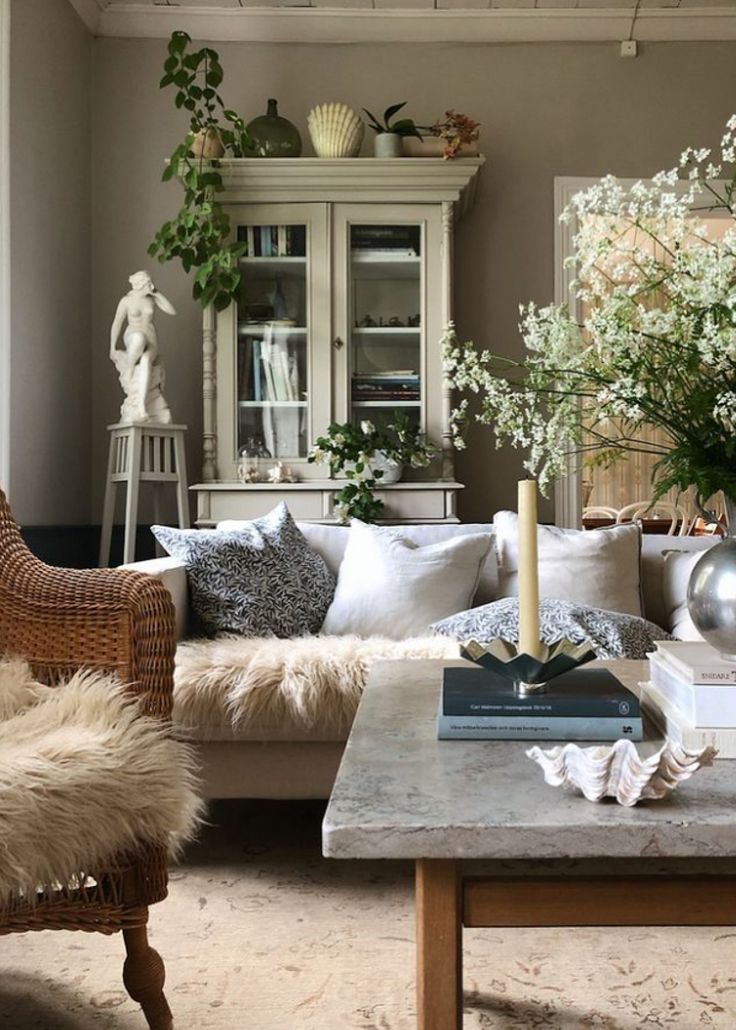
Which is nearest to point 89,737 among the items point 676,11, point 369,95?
point 369,95

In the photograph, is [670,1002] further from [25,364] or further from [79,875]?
[25,364]

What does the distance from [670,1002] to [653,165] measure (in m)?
3.85

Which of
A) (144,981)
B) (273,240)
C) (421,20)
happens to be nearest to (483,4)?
(421,20)

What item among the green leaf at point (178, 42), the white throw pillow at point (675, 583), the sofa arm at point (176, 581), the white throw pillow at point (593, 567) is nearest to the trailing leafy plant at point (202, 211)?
the green leaf at point (178, 42)

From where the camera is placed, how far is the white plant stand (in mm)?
3879

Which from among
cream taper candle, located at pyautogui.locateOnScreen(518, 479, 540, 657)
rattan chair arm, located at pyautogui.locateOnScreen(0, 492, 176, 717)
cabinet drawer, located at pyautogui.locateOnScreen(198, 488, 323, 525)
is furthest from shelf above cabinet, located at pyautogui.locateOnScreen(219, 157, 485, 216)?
cream taper candle, located at pyautogui.locateOnScreen(518, 479, 540, 657)

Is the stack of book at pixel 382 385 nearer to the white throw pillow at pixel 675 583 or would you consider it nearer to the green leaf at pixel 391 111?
the green leaf at pixel 391 111

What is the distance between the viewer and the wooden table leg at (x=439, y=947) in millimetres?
843

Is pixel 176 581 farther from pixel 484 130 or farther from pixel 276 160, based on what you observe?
pixel 484 130

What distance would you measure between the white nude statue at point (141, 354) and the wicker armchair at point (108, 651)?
2.29 metres

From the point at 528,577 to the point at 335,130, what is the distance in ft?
10.8

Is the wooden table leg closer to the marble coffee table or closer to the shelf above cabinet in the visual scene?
the marble coffee table

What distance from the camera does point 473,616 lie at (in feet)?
7.58

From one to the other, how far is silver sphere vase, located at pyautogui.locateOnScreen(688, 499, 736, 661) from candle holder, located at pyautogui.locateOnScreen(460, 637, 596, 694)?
0.44 ft
